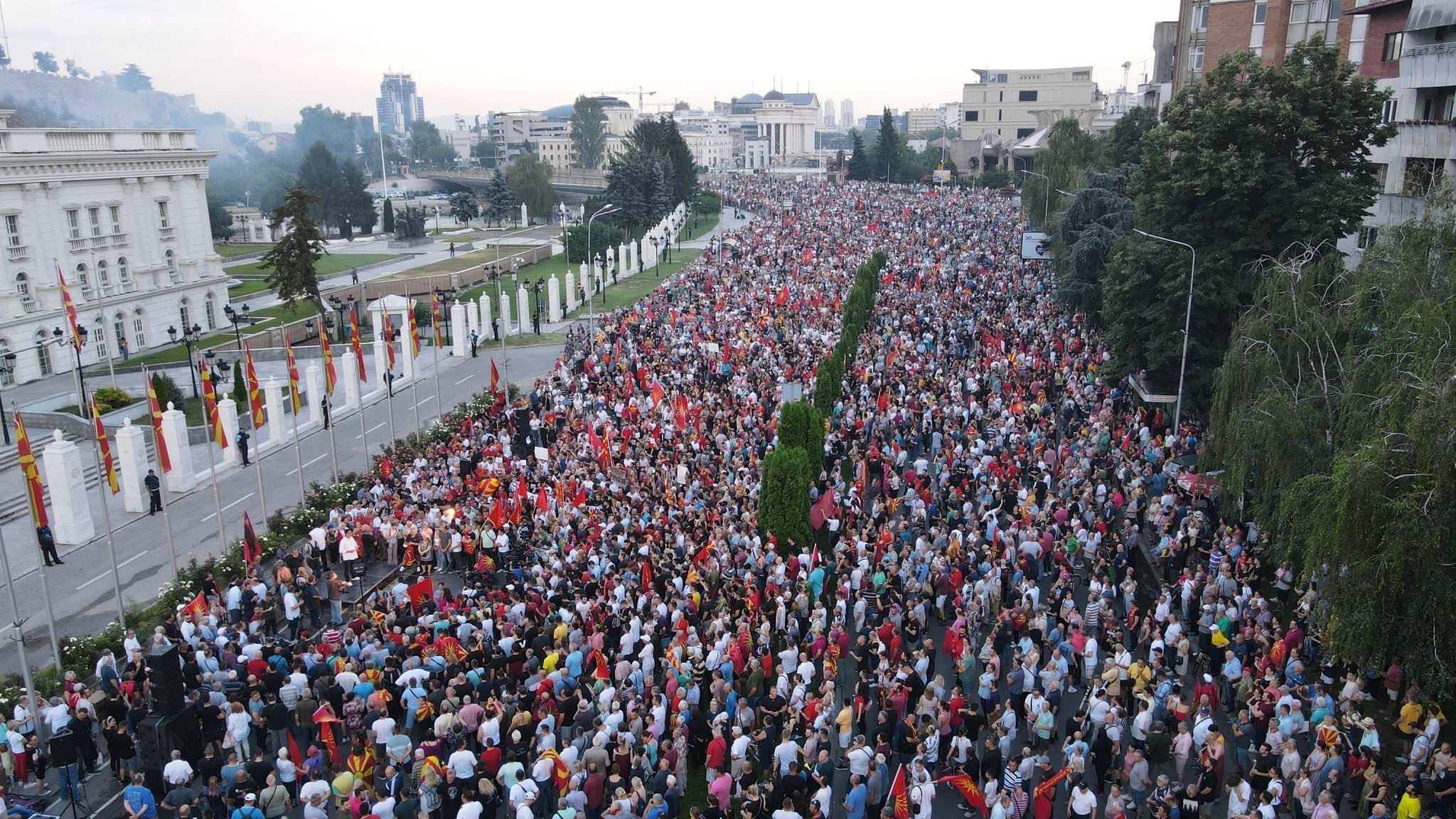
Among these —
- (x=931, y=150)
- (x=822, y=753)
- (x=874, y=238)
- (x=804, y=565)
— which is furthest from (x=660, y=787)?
(x=931, y=150)

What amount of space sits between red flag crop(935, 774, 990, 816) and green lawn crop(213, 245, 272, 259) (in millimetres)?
69356

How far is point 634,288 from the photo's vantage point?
55562mm

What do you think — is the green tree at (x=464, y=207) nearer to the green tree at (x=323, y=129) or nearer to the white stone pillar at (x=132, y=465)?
the white stone pillar at (x=132, y=465)

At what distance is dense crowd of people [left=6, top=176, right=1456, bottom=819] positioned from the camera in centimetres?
1071

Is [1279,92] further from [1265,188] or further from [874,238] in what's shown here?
[874,238]

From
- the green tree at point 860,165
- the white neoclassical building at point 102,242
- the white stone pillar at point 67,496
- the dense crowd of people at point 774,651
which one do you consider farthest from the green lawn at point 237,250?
the green tree at point 860,165

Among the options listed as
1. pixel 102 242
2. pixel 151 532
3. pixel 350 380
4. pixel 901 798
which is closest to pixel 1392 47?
pixel 901 798

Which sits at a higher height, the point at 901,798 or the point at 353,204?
the point at 353,204

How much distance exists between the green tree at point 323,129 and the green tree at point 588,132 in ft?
169

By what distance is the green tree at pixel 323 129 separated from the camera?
181m

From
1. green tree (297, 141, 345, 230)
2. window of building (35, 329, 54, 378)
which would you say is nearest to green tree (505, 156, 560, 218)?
green tree (297, 141, 345, 230)

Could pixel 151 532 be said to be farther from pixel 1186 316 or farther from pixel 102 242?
pixel 1186 316

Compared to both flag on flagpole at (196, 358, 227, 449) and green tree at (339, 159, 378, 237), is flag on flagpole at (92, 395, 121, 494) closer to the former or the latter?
flag on flagpole at (196, 358, 227, 449)

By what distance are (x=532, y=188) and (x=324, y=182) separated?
18387mm
